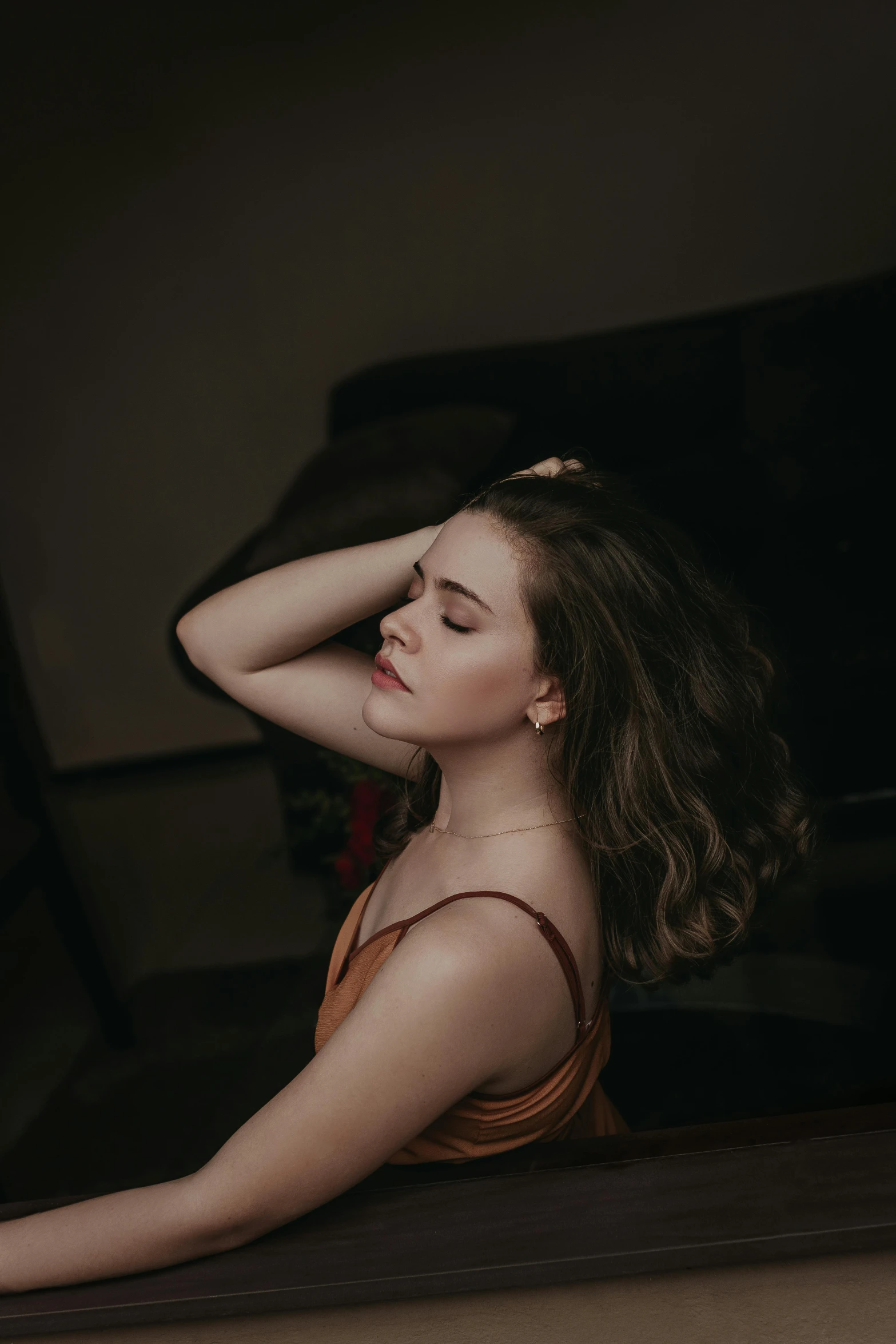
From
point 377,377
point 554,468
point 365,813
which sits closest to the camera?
point 554,468

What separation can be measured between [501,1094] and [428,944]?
24cm

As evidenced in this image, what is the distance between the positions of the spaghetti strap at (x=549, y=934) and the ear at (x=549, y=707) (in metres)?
0.19

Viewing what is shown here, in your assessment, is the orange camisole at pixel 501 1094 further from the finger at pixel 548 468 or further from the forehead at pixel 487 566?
the finger at pixel 548 468

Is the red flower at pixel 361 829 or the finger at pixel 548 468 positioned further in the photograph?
the red flower at pixel 361 829

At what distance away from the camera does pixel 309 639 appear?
1205mm

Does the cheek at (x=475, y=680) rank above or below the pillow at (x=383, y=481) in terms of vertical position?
below

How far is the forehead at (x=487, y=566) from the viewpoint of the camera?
99cm

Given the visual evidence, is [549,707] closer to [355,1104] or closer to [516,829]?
[516,829]

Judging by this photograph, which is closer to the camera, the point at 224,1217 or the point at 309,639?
the point at 224,1217

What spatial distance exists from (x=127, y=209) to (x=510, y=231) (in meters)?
0.50

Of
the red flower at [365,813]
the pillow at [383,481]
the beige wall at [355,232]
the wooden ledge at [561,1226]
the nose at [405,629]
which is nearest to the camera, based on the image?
the wooden ledge at [561,1226]

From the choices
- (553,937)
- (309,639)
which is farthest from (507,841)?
(309,639)

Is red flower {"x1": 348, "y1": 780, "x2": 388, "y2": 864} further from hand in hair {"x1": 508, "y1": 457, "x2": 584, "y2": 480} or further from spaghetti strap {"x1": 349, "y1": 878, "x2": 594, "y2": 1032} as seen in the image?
hand in hair {"x1": 508, "y1": 457, "x2": 584, "y2": 480}

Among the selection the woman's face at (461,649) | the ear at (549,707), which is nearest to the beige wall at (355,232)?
the woman's face at (461,649)
